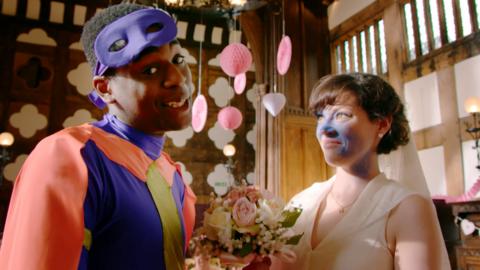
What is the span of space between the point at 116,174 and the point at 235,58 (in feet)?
14.5

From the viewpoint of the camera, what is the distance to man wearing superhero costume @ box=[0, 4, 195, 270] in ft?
2.55

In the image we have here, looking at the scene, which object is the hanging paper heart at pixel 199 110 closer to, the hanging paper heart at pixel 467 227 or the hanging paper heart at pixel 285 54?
the hanging paper heart at pixel 285 54

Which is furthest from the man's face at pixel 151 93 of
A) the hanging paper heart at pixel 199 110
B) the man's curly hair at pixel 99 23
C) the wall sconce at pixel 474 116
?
the hanging paper heart at pixel 199 110

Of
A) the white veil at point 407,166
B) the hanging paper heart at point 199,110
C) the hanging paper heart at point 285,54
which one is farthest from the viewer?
the hanging paper heart at point 199,110

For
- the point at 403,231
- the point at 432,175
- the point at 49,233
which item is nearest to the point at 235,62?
the point at 432,175

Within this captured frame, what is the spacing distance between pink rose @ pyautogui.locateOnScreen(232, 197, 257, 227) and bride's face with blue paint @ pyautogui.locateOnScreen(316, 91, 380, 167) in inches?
14.2

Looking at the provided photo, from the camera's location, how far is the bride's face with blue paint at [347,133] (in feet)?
4.78

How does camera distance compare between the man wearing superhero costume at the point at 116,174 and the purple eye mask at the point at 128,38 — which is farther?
the purple eye mask at the point at 128,38

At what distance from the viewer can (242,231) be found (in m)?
1.31

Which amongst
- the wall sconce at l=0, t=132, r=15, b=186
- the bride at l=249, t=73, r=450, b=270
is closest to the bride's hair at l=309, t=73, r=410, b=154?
the bride at l=249, t=73, r=450, b=270

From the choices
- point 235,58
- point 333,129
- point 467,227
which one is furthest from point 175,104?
point 467,227

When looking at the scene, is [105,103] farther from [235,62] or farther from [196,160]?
[196,160]

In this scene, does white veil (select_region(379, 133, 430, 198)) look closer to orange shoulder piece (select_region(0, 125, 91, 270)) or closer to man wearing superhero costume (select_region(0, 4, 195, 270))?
man wearing superhero costume (select_region(0, 4, 195, 270))

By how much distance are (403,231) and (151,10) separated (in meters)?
1.03
